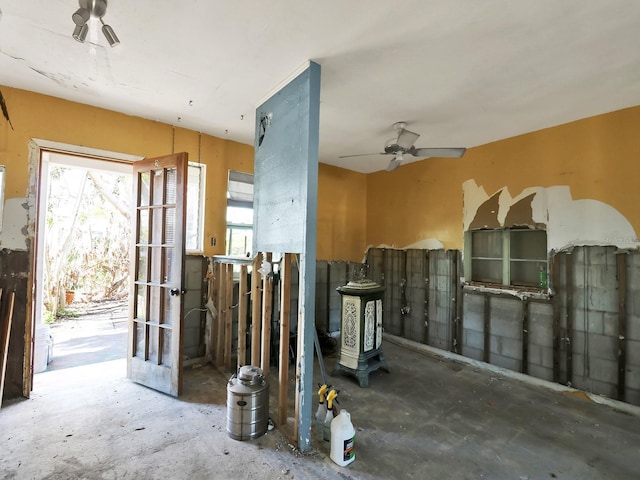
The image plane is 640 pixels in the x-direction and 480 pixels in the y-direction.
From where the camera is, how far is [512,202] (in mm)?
3719

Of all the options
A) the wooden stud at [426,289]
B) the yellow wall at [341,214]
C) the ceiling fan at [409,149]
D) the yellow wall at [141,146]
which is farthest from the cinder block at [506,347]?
the yellow wall at [141,146]

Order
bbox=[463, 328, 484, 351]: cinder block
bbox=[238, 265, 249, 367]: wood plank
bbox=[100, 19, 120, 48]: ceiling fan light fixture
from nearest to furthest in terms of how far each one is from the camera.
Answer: bbox=[100, 19, 120, 48]: ceiling fan light fixture < bbox=[238, 265, 249, 367]: wood plank < bbox=[463, 328, 484, 351]: cinder block

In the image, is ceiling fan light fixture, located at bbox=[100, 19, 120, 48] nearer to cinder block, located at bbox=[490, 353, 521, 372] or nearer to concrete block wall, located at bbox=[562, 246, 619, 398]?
concrete block wall, located at bbox=[562, 246, 619, 398]

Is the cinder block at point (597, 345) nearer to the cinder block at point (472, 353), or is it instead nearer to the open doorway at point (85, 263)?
the cinder block at point (472, 353)

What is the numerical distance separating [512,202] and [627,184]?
1018mm

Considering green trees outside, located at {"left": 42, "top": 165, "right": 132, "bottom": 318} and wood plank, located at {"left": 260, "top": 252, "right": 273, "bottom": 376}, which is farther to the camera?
green trees outside, located at {"left": 42, "top": 165, "right": 132, "bottom": 318}

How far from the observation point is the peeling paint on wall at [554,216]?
9.78 feet

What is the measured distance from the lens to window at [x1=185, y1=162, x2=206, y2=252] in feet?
12.6

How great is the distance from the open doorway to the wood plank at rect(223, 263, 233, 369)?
1654mm

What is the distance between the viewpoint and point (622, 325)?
2914 millimetres

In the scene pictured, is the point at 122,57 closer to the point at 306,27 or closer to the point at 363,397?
the point at 306,27

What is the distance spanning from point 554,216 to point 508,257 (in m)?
0.77

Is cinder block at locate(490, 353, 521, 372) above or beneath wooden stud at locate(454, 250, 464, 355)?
beneath

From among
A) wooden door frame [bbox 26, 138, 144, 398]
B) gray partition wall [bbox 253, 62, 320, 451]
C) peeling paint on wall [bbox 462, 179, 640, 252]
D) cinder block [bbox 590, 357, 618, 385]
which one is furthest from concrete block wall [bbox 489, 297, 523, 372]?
wooden door frame [bbox 26, 138, 144, 398]
